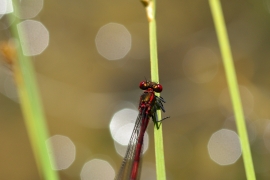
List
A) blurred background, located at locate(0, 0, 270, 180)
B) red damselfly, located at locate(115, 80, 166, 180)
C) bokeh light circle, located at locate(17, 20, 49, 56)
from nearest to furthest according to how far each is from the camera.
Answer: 1. red damselfly, located at locate(115, 80, 166, 180)
2. blurred background, located at locate(0, 0, 270, 180)
3. bokeh light circle, located at locate(17, 20, 49, 56)

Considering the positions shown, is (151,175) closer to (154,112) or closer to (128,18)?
(154,112)

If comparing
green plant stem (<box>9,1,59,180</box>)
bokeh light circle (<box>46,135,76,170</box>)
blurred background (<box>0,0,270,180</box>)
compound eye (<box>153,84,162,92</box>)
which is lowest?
green plant stem (<box>9,1,59,180</box>)

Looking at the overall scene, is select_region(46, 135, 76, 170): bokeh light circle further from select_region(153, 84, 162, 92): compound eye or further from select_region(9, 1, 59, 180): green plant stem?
select_region(9, 1, 59, 180): green plant stem

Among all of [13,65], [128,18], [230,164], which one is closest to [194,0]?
[128,18]

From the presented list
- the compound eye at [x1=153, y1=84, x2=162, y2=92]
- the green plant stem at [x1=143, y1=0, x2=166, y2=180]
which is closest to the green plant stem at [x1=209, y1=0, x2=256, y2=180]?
the green plant stem at [x1=143, y1=0, x2=166, y2=180]

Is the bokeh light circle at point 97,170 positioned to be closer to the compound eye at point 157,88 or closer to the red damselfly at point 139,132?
the red damselfly at point 139,132

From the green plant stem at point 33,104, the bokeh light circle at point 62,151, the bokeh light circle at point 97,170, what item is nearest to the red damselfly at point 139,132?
the green plant stem at point 33,104
